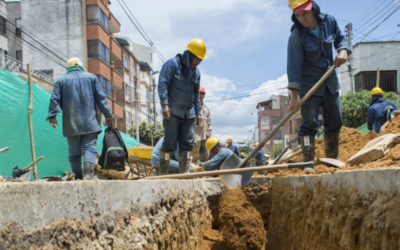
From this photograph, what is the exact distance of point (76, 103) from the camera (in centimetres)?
414

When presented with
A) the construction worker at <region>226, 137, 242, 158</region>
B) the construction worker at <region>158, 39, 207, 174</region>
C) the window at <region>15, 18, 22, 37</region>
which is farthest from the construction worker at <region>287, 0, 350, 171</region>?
the window at <region>15, 18, 22, 37</region>

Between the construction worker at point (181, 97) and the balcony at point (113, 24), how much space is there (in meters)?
30.5

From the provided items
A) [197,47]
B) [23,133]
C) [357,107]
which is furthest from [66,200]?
[357,107]

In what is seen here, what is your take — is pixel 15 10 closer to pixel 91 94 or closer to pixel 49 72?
pixel 49 72

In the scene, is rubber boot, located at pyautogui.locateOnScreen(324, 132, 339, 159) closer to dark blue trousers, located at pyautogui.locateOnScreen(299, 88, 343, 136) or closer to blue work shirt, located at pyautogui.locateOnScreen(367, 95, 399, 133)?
dark blue trousers, located at pyautogui.locateOnScreen(299, 88, 343, 136)

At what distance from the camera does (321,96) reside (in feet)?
12.6

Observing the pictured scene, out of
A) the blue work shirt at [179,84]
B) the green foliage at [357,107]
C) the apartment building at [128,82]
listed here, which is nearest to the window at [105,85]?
the apartment building at [128,82]

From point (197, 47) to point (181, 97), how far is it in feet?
2.27

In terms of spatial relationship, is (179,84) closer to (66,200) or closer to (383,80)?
(66,200)

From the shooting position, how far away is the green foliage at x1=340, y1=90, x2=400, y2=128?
67.3 ft

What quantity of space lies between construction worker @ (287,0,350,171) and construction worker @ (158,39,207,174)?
1.32 m

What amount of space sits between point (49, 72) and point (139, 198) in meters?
28.2

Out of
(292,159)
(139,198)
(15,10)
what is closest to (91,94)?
(139,198)

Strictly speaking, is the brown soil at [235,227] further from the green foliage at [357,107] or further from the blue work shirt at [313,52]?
the green foliage at [357,107]
